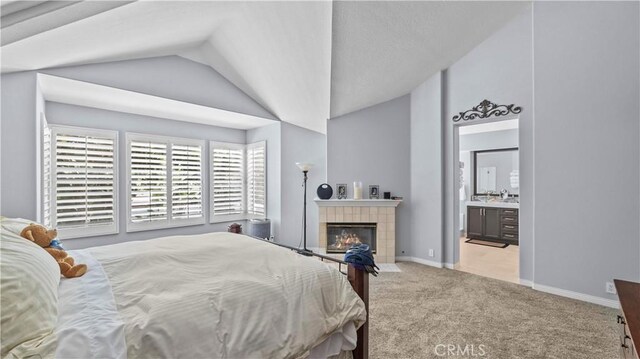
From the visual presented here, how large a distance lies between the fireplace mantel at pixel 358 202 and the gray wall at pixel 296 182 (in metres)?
0.64

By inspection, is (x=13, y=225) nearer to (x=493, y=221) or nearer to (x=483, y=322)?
(x=483, y=322)

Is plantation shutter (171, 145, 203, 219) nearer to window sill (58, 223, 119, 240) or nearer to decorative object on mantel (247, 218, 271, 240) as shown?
window sill (58, 223, 119, 240)

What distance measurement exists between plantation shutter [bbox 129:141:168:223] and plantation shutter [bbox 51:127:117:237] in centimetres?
26

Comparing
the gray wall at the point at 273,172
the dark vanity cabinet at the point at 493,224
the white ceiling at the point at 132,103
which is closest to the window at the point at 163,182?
the white ceiling at the point at 132,103

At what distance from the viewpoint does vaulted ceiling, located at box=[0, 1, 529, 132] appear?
231cm

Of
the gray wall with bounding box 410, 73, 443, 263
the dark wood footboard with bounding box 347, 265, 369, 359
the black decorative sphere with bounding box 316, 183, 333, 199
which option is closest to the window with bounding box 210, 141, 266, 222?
the black decorative sphere with bounding box 316, 183, 333, 199

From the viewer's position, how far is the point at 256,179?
5691mm

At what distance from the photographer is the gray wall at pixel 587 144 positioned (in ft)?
9.64

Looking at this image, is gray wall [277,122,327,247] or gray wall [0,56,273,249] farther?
gray wall [277,122,327,247]

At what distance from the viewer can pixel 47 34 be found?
2.28 metres

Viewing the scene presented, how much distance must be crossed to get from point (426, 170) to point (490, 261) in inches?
69.8

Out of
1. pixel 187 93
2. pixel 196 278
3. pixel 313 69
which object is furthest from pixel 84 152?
pixel 196 278

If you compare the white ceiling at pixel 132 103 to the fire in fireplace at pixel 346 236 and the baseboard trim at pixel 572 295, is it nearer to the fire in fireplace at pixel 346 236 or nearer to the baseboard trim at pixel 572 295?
the fire in fireplace at pixel 346 236

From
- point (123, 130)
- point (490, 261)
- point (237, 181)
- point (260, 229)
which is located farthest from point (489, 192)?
point (123, 130)
